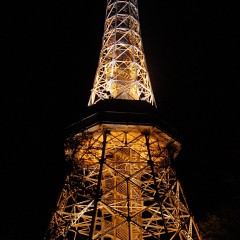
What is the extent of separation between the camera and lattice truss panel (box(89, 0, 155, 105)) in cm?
1345

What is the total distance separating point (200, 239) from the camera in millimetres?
9227

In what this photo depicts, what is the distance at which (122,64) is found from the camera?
1537 centimetres

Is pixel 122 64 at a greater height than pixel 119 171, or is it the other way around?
pixel 122 64

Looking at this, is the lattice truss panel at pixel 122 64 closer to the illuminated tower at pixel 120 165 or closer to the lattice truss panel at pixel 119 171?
the illuminated tower at pixel 120 165

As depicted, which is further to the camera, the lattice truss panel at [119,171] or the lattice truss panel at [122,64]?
the lattice truss panel at [122,64]

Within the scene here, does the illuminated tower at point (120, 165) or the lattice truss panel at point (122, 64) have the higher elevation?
the lattice truss panel at point (122, 64)

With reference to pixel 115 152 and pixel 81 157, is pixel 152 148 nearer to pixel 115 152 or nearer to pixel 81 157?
pixel 115 152

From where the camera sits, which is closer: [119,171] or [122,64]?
[119,171]

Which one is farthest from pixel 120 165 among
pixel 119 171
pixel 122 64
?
pixel 122 64

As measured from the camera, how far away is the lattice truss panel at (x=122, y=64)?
44.1 feet

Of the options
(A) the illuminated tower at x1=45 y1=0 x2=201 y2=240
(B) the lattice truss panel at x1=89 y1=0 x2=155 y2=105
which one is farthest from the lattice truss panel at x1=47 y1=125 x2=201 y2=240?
(B) the lattice truss panel at x1=89 y1=0 x2=155 y2=105

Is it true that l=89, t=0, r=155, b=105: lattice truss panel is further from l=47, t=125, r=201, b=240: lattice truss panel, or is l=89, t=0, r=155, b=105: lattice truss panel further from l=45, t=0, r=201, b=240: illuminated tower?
l=47, t=125, r=201, b=240: lattice truss panel

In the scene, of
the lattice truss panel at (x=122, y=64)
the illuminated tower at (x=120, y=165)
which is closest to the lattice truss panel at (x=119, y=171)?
the illuminated tower at (x=120, y=165)

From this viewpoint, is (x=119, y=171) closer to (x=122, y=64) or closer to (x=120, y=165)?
(x=120, y=165)
